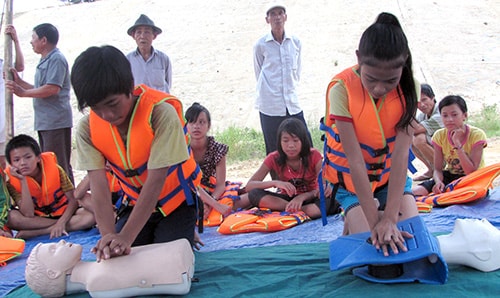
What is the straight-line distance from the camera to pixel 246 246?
125 inches

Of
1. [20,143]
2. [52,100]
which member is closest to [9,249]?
[20,143]

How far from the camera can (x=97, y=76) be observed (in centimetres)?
201

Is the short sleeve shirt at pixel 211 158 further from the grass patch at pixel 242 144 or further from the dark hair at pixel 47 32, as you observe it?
the grass patch at pixel 242 144

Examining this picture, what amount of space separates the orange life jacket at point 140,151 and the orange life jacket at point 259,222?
92 centimetres

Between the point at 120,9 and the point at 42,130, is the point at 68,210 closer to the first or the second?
the point at 42,130

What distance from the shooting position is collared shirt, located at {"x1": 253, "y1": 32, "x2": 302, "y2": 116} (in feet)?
16.3

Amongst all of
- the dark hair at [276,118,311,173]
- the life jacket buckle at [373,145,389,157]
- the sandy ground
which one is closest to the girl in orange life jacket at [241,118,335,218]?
the dark hair at [276,118,311,173]

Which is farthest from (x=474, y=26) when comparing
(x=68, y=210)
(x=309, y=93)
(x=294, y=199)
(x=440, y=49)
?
(x=68, y=210)

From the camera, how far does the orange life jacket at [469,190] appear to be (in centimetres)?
367

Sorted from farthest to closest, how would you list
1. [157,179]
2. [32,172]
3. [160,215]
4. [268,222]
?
[32,172]
[268,222]
[160,215]
[157,179]

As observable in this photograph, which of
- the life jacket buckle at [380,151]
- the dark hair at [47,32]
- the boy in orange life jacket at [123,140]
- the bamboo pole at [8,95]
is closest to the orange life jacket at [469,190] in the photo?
the life jacket buckle at [380,151]

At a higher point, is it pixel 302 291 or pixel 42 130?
pixel 42 130

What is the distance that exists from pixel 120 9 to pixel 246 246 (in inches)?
692

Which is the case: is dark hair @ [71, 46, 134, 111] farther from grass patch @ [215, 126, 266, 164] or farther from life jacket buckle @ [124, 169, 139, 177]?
grass patch @ [215, 126, 266, 164]
